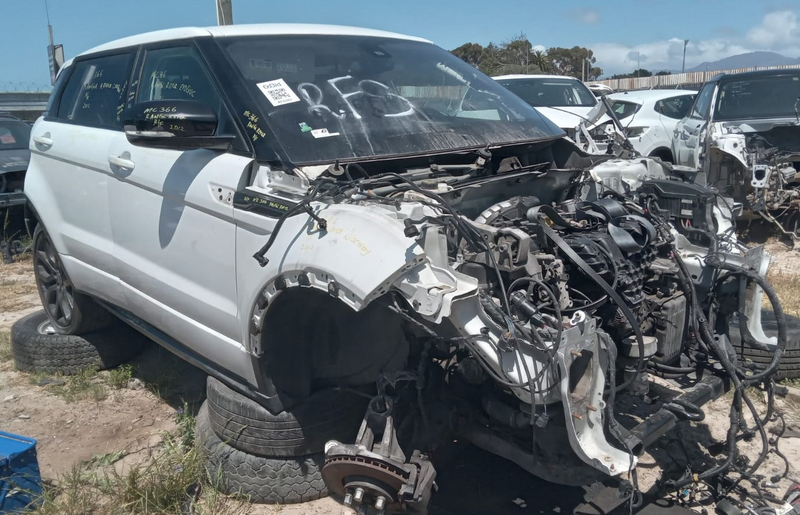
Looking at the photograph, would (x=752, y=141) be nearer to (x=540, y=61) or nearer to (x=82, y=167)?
(x=82, y=167)

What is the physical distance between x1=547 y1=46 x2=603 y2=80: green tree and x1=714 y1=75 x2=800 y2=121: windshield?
101 ft

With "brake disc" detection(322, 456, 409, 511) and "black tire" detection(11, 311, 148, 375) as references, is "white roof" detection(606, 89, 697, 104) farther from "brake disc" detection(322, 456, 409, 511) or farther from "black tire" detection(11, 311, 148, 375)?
"brake disc" detection(322, 456, 409, 511)

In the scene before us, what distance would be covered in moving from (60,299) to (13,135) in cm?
617

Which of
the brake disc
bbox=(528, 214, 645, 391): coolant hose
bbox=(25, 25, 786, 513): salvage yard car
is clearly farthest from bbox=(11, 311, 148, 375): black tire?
bbox=(528, 214, 645, 391): coolant hose

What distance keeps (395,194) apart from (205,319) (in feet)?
3.57

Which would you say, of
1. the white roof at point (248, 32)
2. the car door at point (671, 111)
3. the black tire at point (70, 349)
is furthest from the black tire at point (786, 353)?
the car door at point (671, 111)

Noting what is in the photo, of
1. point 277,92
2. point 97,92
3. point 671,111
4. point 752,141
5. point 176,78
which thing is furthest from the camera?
point 671,111

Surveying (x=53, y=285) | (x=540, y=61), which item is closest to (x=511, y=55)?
(x=540, y=61)

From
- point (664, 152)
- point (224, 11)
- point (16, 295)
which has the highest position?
point (224, 11)

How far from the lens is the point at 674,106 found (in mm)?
11102

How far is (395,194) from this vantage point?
2680 millimetres

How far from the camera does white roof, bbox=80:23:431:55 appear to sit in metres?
3.32

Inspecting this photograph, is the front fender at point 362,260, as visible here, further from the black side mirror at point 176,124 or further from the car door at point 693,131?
the car door at point 693,131

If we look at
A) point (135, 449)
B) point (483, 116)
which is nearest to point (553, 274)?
point (483, 116)
